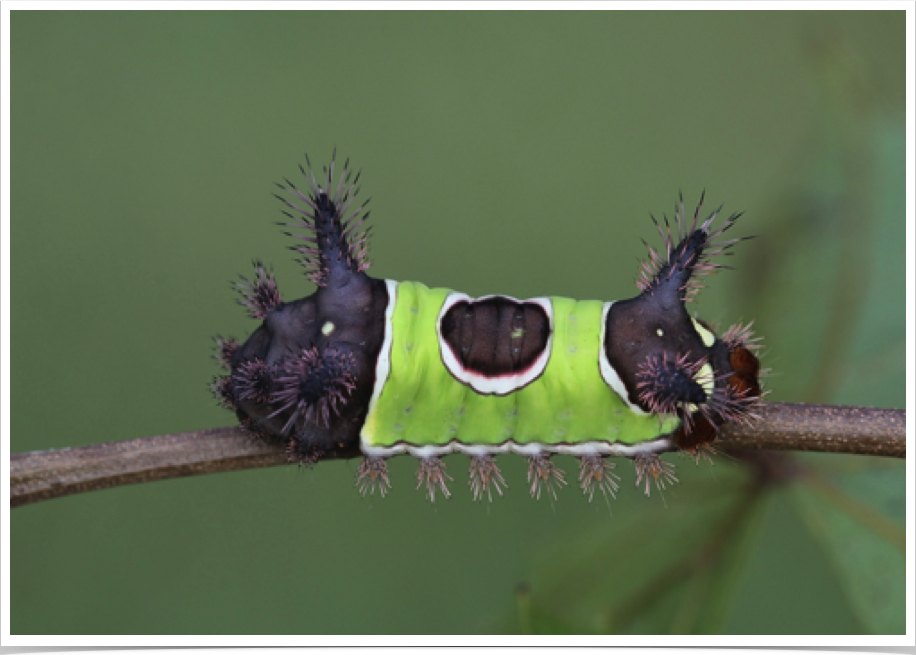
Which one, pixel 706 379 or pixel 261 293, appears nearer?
pixel 706 379

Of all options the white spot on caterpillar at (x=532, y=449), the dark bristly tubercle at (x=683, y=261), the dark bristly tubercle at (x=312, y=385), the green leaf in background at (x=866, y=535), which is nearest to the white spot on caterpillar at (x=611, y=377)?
the white spot on caterpillar at (x=532, y=449)

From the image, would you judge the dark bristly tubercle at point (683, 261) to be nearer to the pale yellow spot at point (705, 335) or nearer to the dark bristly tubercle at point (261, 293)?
the pale yellow spot at point (705, 335)

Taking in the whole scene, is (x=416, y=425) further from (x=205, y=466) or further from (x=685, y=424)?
(x=685, y=424)

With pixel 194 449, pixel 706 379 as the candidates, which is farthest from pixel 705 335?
pixel 194 449

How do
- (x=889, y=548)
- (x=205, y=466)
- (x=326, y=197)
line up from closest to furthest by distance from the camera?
(x=205, y=466) → (x=326, y=197) → (x=889, y=548)

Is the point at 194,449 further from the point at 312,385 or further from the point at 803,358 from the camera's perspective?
the point at 803,358

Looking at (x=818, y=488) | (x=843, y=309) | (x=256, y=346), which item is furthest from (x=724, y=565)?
(x=256, y=346)
